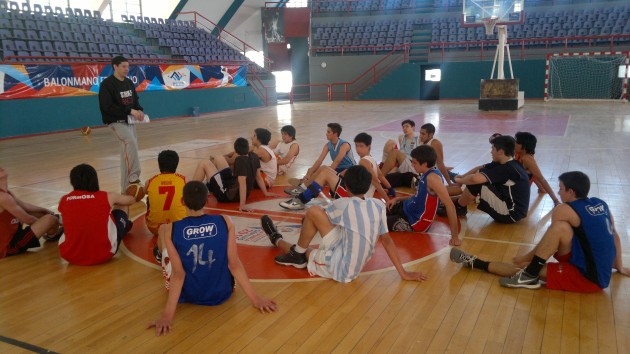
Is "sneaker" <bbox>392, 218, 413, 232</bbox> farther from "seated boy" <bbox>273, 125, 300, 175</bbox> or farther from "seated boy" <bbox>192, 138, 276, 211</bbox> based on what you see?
"seated boy" <bbox>273, 125, 300, 175</bbox>

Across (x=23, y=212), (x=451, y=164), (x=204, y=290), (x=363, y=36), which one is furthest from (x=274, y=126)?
(x=363, y=36)

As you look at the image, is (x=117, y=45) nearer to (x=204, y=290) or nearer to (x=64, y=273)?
(x=64, y=273)

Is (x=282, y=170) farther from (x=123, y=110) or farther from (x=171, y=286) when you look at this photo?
(x=171, y=286)

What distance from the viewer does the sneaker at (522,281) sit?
3.69 m

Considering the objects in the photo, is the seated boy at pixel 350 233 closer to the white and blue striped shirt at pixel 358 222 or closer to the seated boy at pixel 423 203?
the white and blue striped shirt at pixel 358 222

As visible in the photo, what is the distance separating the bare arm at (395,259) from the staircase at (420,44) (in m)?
24.0

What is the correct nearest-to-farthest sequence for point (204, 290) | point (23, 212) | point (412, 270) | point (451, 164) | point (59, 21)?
point (204, 290)
point (412, 270)
point (23, 212)
point (451, 164)
point (59, 21)

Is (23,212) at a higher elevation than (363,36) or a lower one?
lower

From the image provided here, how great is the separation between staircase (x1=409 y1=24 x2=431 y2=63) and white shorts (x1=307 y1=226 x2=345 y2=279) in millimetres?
24048

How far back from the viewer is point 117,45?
1834 centimetres

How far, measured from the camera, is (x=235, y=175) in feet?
19.6

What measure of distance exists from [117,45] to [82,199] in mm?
15950

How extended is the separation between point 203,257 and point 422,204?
238cm

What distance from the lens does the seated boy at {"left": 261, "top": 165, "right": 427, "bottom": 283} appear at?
3.65 metres
